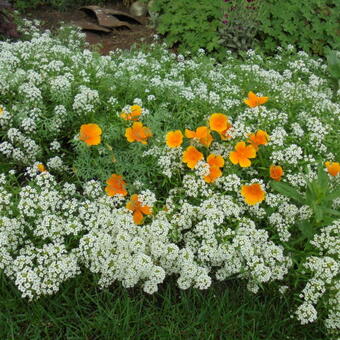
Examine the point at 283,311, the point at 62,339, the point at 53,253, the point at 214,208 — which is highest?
the point at 214,208

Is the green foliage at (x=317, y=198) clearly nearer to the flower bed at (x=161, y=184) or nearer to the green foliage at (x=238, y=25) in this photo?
the flower bed at (x=161, y=184)

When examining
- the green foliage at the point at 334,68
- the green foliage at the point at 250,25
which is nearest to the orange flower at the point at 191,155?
the green foliage at the point at 334,68

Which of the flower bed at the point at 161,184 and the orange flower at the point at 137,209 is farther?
the orange flower at the point at 137,209

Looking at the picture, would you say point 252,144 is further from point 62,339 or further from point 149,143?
point 62,339

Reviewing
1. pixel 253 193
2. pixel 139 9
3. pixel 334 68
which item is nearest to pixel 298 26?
pixel 334 68

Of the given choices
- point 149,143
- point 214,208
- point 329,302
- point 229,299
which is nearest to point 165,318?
point 229,299

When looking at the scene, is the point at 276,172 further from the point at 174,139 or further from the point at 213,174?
the point at 174,139
